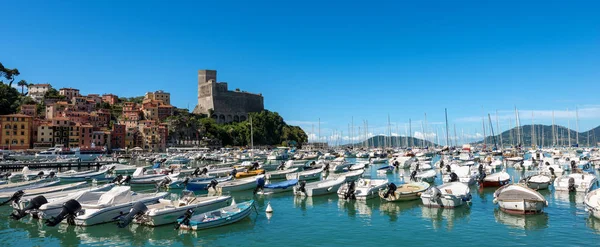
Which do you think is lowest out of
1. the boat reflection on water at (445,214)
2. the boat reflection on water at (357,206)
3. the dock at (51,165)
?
the boat reflection on water at (445,214)

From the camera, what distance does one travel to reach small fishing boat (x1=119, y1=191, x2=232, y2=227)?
1909 cm

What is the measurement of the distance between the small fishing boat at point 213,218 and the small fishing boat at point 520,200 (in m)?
13.9

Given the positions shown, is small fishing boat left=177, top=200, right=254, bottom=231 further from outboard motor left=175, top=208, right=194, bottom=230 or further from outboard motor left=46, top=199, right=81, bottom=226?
outboard motor left=46, top=199, right=81, bottom=226

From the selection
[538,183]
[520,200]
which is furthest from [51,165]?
[538,183]

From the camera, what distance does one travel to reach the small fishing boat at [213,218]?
18.7m

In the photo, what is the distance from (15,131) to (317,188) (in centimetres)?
7936

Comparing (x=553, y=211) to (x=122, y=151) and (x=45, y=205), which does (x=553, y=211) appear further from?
(x=122, y=151)

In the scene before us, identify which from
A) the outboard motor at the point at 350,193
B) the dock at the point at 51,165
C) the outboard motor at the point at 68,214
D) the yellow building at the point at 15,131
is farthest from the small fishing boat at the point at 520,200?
the yellow building at the point at 15,131

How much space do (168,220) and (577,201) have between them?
80.0ft

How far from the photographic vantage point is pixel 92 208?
2025 cm

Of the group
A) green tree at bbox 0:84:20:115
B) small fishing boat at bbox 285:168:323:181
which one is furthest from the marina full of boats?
green tree at bbox 0:84:20:115

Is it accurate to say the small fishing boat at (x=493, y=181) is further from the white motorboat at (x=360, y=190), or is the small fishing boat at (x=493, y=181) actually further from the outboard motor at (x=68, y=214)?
the outboard motor at (x=68, y=214)

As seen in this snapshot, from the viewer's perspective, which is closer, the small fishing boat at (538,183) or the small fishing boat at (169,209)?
the small fishing boat at (169,209)

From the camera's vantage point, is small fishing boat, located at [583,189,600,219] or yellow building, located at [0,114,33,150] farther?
yellow building, located at [0,114,33,150]
